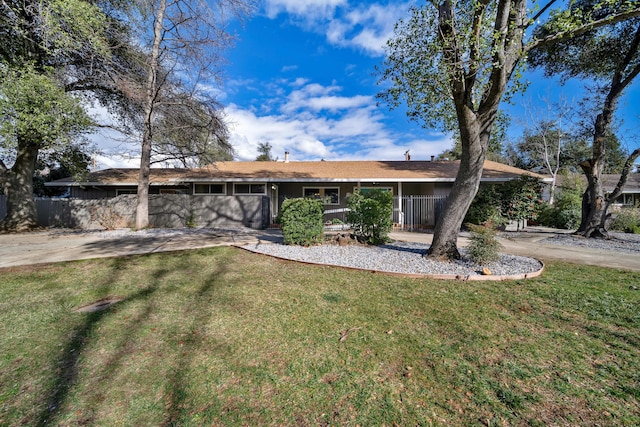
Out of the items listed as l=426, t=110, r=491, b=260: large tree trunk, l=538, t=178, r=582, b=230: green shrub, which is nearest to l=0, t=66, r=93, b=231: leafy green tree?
l=426, t=110, r=491, b=260: large tree trunk

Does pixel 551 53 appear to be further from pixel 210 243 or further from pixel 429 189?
pixel 210 243

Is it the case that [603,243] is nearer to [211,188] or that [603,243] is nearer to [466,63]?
[466,63]

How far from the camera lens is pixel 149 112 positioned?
1095 cm

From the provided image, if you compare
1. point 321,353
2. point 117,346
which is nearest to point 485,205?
point 321,353

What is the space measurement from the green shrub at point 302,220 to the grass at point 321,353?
318 centimetres

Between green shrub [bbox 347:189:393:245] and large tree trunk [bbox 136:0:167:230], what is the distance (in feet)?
28.8

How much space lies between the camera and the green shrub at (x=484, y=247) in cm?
568

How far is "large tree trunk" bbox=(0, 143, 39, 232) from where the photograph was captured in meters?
11.6

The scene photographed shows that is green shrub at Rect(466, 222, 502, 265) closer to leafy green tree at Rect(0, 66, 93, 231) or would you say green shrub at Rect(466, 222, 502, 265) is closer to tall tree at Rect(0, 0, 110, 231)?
tall tree at Rect(0, 0, 110, 231)

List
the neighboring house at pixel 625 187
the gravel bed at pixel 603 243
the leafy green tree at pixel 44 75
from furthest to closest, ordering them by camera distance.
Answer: the neighboring house at pixel 625 187 → the gravel bed at pixel 603 243 → the leafy green tree at pixel 44 75

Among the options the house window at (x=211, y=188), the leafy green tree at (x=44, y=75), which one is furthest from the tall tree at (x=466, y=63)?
the house window at (x=211, y=188)

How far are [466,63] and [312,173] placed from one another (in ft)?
35.3

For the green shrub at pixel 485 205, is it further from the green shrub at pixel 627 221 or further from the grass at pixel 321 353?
the grass at pixel 321 353

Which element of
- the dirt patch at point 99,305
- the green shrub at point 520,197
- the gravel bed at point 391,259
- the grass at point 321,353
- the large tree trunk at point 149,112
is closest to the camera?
the grass at point 321,353
